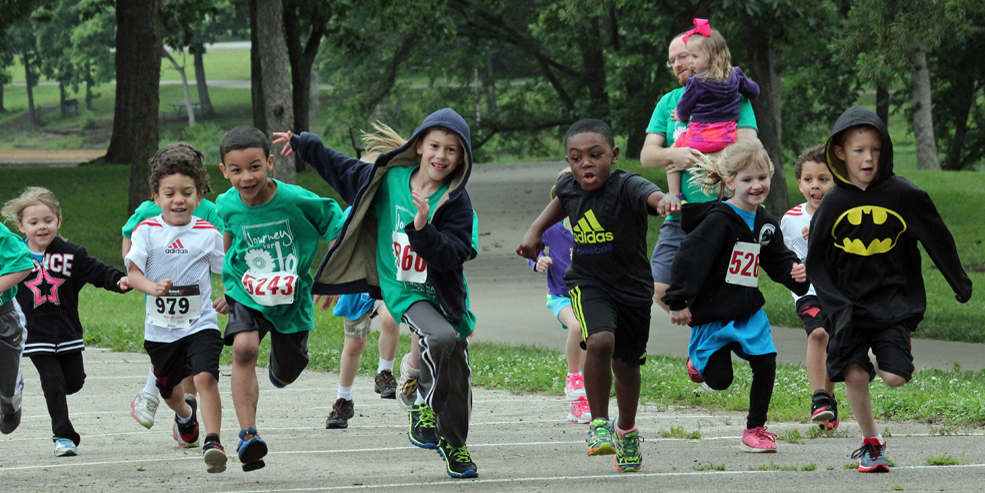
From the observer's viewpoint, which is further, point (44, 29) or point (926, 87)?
point (44, 29)

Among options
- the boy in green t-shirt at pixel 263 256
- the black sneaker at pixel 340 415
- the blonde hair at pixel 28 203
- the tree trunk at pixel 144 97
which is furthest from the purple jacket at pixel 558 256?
the tree trunk at pixel 144 97

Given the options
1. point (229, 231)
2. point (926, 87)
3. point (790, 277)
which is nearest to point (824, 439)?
point (790, 277)

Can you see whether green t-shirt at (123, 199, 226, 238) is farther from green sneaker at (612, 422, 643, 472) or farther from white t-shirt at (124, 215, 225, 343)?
green sneaker at (612, 422, 643, 472)

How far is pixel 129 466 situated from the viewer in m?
6.20

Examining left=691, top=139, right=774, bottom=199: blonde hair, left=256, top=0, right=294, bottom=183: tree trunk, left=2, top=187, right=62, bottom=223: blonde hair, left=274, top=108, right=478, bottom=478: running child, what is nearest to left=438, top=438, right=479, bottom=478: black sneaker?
left=274, top=108, right=478, bottom=478: running child

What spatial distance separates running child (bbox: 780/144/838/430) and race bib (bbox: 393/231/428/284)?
257 centimetres

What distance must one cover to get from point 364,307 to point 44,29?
67.3 meters

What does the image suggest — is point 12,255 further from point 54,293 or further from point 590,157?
point 590,157

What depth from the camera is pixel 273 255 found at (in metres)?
6.20

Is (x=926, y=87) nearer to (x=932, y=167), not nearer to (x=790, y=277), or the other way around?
(x=932, y=167)

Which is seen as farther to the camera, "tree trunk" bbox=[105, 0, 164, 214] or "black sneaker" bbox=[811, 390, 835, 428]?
"tree trunk" bbox=[105, 0, 164, 214]

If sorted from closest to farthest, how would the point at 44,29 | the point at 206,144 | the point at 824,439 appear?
1. the point at 824,439
2. the point at 206,144
3. the point at 44,29

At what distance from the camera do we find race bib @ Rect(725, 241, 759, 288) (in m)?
6.02

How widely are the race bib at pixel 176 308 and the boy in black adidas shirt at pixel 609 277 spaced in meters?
2.13
